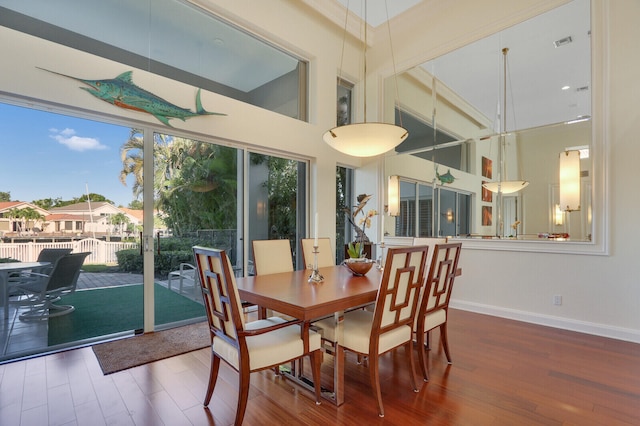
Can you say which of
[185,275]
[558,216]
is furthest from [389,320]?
[558,216]

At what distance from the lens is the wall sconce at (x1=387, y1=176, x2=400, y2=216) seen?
5516 mm

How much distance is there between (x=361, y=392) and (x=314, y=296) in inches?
33.3

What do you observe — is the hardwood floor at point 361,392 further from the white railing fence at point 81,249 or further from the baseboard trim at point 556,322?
the white railing fence at point 81,249

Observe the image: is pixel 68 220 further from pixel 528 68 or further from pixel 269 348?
pixel 528 68

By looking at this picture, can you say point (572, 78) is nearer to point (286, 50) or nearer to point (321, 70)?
point (321, 70)

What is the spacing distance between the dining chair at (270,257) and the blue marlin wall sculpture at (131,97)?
5.82 ft

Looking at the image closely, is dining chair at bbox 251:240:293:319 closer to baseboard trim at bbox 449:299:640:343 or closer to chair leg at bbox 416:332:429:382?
chair leg at bbox 416:332:429:382

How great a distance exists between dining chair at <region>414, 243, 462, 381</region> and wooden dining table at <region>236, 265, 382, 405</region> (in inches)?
16.6

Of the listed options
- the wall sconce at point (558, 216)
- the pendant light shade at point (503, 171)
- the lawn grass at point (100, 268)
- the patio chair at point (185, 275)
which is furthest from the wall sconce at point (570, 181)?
Answer: the lawn grass at point (100, 268)

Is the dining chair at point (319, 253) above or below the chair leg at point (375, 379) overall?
above

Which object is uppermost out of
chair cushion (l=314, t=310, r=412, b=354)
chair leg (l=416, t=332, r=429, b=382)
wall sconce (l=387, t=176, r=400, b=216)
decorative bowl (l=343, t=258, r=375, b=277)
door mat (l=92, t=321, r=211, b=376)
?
wall sconce (l=387, t=176, r=400, b=216)

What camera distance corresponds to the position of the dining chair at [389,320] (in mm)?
1970

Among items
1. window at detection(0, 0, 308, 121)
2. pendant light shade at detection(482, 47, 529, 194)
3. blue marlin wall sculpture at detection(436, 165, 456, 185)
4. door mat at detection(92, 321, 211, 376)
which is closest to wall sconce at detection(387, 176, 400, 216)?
blue marlin wall sculpture at detection(436, 165, 456, 185)

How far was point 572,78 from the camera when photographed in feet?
12.3
